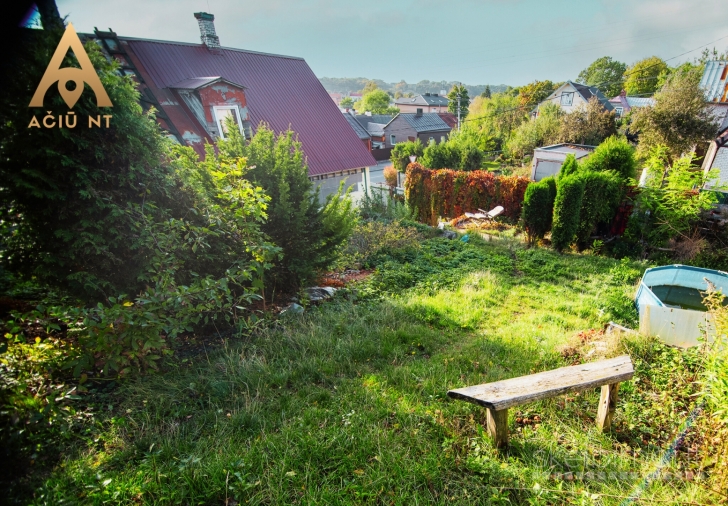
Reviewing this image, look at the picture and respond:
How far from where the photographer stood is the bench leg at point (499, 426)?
7.94 feet

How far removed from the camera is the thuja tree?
489 cm

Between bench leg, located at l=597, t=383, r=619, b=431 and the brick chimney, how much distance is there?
46.8 ft

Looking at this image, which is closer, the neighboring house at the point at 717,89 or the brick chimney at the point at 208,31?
the brick chimney at the point at 208,31

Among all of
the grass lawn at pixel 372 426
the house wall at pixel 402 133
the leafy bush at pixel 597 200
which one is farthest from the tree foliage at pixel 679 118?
the house wall at pixel 402 133

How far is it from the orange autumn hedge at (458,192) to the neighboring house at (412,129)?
26101 mm

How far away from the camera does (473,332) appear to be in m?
4.58

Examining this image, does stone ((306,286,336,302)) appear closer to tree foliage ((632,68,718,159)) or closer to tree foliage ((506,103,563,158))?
tree foliage ((632,68,718,159))

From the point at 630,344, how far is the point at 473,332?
178cm

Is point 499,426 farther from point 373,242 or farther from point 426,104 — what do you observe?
point 426,104

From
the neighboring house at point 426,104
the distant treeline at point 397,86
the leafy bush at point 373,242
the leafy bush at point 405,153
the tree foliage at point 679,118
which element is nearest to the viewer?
the leafy bush at point 373,242

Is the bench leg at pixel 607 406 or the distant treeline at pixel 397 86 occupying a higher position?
the distant treeline at pixel 397 86

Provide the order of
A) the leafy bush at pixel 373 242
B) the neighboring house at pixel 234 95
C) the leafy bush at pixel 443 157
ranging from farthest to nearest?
the leafy bush at pixel 443 157 < the neighboring house at pixel 234 95 < the leafy bush at pixel 373 242

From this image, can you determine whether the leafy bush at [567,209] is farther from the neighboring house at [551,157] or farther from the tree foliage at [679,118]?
the neighboring house at [551,157]

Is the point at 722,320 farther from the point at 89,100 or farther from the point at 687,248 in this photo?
the point at 687,248
